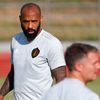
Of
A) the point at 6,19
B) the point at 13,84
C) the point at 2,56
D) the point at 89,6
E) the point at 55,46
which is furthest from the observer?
the point at 6,19

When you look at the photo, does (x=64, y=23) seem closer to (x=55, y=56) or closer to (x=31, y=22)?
(x=31, y=22)

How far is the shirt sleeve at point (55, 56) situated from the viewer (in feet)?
24.5

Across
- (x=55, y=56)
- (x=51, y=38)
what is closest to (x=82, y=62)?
(x=55, y=56)

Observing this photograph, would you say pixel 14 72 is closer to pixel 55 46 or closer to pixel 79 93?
pixel 55 46

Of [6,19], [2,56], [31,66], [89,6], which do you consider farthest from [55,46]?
[6,19]

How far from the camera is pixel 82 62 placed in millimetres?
5402

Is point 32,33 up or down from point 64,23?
up

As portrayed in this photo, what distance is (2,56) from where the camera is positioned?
2181cm

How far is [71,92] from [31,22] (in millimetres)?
2490

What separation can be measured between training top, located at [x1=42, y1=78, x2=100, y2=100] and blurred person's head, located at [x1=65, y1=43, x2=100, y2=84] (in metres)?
→ 0.09

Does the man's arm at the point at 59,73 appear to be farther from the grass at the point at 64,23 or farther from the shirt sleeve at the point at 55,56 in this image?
the grass at the point at 64,23

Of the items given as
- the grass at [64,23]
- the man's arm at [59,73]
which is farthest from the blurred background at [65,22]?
the man's arm at [59,73]

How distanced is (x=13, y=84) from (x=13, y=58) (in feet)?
1.25

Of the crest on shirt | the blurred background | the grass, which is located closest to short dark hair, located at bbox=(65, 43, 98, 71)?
the crest on shirt
